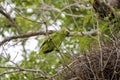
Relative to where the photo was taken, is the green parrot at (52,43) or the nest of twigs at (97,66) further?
the green parrot at (52,43)

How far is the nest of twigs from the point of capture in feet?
11.3

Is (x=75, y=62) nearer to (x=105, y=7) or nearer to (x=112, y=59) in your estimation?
(x=112, y=59)

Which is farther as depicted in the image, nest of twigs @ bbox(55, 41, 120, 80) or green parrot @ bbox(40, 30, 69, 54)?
green parrot @ bbox(40, 30, 69, 54)

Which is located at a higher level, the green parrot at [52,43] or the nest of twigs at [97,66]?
the green parrot at [52,43]

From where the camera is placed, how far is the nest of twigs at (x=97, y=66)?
3.46m

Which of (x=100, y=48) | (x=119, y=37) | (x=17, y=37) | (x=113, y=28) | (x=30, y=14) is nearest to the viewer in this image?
(x=100, y=48)

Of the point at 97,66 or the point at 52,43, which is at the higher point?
the point at 52,43

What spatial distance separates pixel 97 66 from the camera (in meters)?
3.50

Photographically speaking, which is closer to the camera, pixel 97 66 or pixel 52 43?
pixel 97 66

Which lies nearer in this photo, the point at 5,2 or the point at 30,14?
the point at 5,2

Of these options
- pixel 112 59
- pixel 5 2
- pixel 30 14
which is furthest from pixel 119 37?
pixel 30 14

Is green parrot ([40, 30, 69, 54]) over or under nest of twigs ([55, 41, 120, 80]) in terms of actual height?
over

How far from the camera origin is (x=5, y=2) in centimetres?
437

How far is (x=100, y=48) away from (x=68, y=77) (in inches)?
14.7
